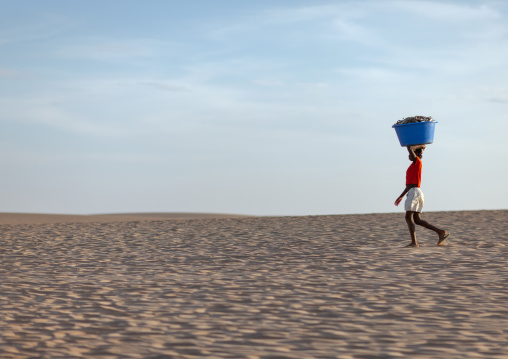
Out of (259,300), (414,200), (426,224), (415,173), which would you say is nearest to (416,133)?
(415,173)

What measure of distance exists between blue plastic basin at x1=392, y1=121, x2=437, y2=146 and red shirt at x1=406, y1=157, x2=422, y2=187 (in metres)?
0.35

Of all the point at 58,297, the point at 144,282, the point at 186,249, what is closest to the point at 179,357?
the point at 58,297

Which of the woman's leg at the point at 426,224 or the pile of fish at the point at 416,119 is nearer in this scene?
the pile of fish at the point at 416,119

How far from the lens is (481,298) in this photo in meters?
7.07

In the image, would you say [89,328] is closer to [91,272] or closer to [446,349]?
[446,349]

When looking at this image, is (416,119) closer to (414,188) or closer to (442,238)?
(414,188)

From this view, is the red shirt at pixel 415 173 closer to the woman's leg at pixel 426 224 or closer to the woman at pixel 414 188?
the woman at pixel 414 188

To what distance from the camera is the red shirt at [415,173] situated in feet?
38.2

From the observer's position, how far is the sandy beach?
5.16m

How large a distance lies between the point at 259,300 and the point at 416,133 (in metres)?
5.32

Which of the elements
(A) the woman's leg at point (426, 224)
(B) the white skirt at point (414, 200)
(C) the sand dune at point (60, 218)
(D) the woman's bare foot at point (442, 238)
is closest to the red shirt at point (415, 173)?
A: (B) the white skirt at point (414, 200)

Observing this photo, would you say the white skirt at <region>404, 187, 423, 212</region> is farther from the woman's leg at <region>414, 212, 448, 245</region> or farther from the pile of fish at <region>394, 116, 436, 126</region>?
the pile of fish at <region>394, 116, 436, 126</region>

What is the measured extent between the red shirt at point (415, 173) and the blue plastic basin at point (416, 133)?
0.35 metres

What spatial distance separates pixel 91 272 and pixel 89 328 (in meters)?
3.91
